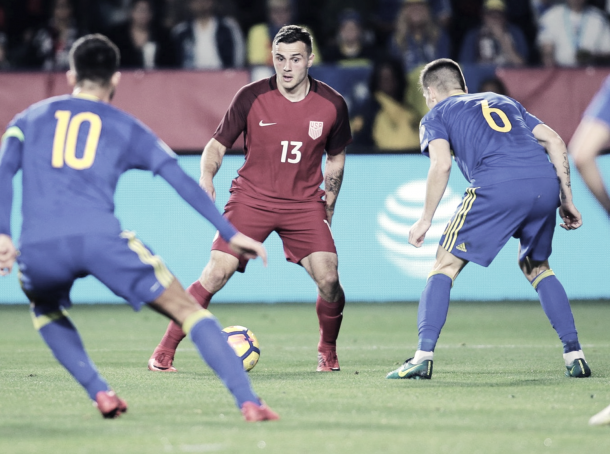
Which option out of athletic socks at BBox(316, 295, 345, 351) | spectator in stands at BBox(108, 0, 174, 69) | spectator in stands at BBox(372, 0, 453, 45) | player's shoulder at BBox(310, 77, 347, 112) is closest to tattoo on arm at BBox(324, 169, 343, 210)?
player's shoulder at BBox(310, 77, 347, 112)

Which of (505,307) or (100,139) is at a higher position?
(100,139)

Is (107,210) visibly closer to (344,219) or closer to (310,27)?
(344,219)

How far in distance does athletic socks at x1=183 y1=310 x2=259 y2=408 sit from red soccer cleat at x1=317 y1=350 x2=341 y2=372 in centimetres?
248

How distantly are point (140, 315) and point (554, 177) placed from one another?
20.7ft

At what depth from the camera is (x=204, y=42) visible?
553 inches

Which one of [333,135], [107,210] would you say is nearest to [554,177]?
[333,135]

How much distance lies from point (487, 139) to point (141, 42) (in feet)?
27.4

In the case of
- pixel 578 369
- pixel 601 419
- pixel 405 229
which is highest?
pixel 601 419

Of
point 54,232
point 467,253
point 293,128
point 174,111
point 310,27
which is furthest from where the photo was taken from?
point 310,27

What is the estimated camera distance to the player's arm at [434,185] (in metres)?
6.21

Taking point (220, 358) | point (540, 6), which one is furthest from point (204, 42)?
point (220, 358)

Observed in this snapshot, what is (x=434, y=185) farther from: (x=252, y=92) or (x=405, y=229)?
(x=405, y=229)

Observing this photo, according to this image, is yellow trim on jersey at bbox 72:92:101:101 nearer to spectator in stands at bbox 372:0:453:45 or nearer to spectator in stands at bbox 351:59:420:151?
spectator in stands at bbox 351:59:420:151

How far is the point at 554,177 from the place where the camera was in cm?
650
